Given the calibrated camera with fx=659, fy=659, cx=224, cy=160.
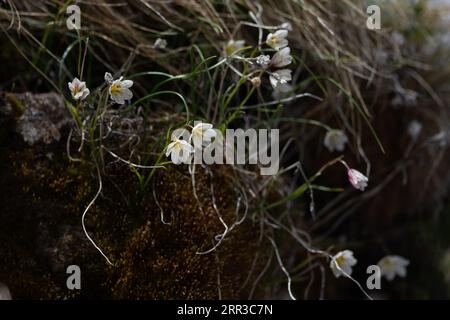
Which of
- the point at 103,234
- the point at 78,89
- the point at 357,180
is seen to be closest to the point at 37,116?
the point at 78,89

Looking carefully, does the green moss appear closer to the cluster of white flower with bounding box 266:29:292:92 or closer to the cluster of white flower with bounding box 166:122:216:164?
the cluster of white flower with bounding box 166:122:216:164

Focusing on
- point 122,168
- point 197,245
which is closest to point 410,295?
point 197,245

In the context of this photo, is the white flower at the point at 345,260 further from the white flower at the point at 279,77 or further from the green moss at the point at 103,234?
the white flower at the point at 279,77

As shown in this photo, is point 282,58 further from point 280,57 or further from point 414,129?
point 414,129

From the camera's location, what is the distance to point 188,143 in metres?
1.20

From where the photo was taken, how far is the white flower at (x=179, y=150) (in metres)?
1.18

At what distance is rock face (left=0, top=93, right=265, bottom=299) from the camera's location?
1268 mm

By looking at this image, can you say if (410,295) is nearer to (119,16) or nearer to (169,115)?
(169,115)

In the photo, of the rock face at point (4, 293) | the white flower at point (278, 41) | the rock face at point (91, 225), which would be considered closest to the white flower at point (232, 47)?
the white flower at point (278, 41)

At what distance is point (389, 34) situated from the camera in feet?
6.42

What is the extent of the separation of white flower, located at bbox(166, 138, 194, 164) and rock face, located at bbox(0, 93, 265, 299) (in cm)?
17

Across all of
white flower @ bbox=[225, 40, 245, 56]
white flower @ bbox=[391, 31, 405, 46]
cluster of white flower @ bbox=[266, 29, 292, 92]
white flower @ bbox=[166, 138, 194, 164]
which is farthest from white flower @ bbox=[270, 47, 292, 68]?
white flower @ bbox=[391, 31, 405, 46]

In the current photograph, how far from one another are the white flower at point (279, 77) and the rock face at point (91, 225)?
0.28m

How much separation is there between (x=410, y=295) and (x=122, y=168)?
122 cm
